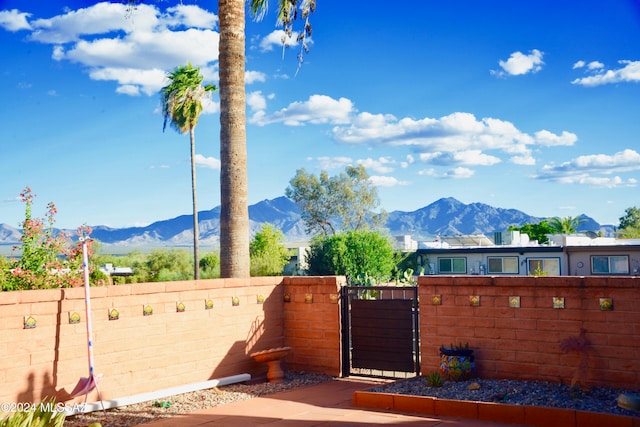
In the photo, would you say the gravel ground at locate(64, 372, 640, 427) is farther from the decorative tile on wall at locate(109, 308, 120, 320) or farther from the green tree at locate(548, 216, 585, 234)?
the green tree at locate(548, 216, 585, 234)

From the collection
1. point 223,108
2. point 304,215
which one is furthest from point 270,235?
point 223,108

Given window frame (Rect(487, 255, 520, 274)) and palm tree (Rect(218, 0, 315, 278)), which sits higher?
palm tree (Rect(218, 0, 315, 278))

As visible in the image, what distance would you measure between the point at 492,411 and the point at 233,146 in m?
6.77

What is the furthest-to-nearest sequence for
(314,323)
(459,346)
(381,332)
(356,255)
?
(356,255), (314,323), (381,332), (459,346)

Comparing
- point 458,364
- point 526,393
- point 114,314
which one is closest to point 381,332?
point 458,364

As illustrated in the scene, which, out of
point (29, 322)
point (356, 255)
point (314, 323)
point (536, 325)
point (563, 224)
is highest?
point (563, 224)

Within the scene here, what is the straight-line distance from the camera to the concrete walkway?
831 cm

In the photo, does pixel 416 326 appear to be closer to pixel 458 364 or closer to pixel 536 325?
pixel 458 364

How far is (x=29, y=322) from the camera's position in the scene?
860 cm

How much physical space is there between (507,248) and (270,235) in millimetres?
33115

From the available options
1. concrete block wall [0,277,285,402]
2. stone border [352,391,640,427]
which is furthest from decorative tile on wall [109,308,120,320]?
stone border [352,391,640,427]

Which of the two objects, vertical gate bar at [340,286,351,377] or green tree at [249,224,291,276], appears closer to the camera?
vertical gate bar at [340,286,351,377]

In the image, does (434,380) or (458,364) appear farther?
(458,364)

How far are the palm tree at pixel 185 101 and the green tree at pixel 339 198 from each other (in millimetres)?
52199
